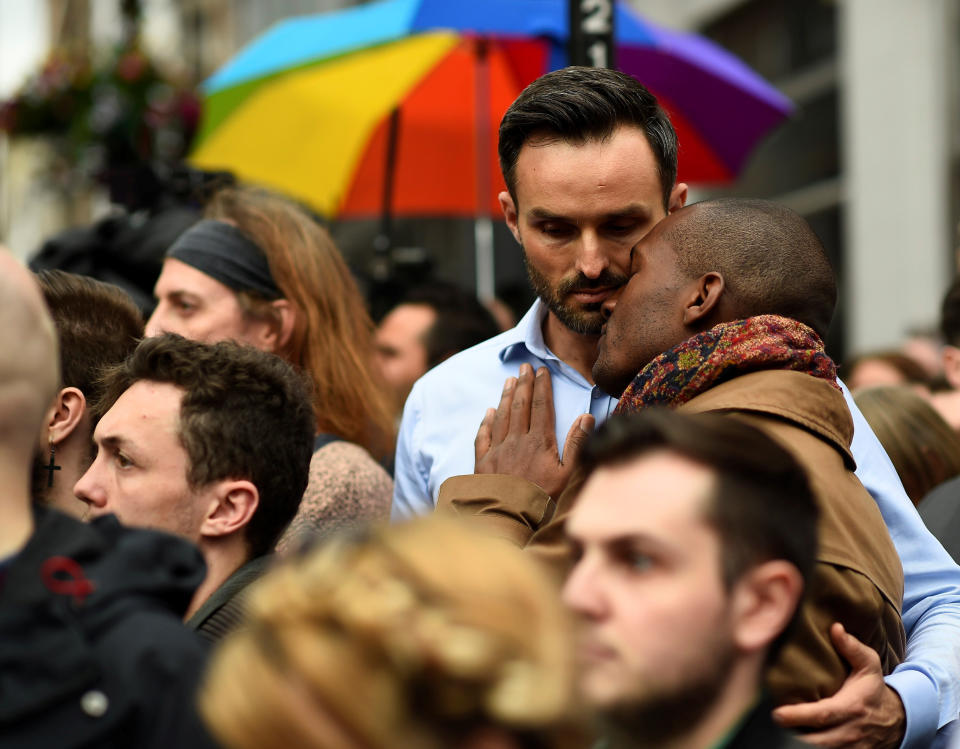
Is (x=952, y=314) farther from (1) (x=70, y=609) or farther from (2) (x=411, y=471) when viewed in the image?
(1) (x=70, y=609)

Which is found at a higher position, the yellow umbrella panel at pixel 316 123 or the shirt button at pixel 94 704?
the shirt button at pixel 94 704

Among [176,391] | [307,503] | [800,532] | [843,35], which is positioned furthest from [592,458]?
[843,35]

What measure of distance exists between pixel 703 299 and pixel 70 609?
149cm

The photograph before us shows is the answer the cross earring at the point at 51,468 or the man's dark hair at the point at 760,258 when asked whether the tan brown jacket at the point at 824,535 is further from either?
the cross earring at the point at 51,468

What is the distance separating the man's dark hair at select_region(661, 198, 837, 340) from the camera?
9.77ft

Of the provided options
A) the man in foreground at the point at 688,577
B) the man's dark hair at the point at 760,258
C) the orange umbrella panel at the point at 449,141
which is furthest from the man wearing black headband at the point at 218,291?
the orange umbrella panel at the point at 449,141

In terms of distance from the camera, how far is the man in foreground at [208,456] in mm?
3145

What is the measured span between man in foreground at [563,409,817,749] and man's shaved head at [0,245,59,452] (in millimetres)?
775

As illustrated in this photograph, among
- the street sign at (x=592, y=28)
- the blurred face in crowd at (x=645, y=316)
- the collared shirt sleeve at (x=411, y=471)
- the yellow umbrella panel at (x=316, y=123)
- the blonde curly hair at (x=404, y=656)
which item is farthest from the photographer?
the yellow umbrella panel at (x=316, y=123)

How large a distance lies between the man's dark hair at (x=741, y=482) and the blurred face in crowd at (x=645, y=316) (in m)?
0.81

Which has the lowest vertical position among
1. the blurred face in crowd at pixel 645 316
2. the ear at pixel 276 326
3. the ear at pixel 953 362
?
the ear at pixel 953 362

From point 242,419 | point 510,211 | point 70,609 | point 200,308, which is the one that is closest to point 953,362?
point 510,211

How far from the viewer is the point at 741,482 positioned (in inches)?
83.5

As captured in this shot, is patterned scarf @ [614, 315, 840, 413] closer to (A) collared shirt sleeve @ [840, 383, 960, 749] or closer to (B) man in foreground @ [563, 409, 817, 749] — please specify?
(A) collared shirt sleeve @ [840, 383, 960, 749]
